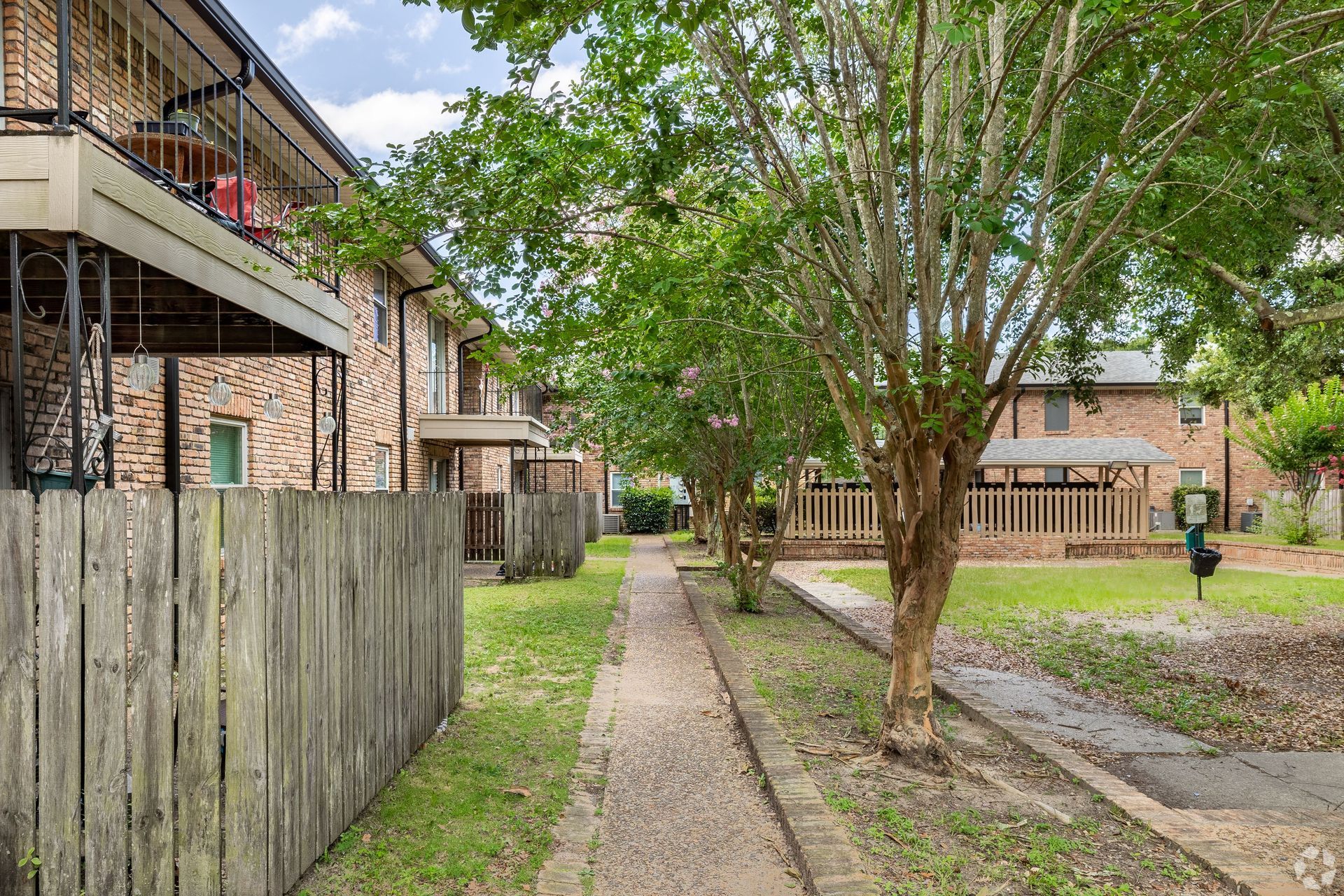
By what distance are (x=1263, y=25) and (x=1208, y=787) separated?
3924 millimetres

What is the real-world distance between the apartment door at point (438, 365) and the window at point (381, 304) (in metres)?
2.61

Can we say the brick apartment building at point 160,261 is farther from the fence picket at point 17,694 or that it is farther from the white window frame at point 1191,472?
the white window frame at point 1191,472

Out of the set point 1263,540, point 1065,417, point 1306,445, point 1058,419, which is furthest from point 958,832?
point 1065,417

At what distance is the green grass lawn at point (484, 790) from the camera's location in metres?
3.87

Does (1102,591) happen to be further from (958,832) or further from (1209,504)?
(1209,504)

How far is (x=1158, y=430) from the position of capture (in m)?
33.2

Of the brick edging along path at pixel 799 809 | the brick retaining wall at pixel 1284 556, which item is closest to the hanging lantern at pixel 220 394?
the brick edging along path at pixel 799 809

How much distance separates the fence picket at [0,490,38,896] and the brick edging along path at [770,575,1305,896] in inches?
175

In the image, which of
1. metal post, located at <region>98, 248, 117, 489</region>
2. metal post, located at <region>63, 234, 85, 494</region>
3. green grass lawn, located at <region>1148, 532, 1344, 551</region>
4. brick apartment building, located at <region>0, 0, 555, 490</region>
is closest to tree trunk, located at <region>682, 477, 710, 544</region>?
green grass lawn, located at <region>1148, 532, 1344, 551</region>

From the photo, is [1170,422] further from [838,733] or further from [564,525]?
[838,733]

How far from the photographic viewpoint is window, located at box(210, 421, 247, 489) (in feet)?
29.9

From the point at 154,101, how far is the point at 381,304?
7.07 m

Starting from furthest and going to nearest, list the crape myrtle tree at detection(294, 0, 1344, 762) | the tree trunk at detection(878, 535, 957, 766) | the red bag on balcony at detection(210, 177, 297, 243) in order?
the red bag on balcony at detection(210, 177, 297, 243) → the tree trunk at detection(878, 535, 957, 766) → the crape myrtle tree at detection(294, 0, 1344, 762)

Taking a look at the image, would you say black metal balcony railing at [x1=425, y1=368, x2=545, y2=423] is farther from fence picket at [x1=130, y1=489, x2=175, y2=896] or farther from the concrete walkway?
fence picket at [x1=130, y1=489, x2=175, y2=896]
